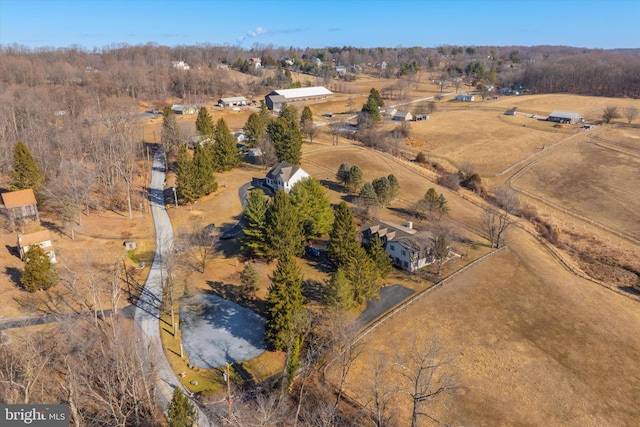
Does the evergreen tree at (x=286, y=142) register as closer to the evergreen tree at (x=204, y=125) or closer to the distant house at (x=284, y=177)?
the distant house at (x=284, y=177)

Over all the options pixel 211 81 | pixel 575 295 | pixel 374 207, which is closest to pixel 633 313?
pixel 575 295

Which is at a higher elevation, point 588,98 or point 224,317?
point 588,98

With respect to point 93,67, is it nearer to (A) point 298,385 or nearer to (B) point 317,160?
(B) point 317,160

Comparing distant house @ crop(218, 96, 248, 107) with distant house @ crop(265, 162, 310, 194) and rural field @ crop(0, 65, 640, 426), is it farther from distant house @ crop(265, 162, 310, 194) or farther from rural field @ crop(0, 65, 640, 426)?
distant house @ crop(265, 162, 310, 194)

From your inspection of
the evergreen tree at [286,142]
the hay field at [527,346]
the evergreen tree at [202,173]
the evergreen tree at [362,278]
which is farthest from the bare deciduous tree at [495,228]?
the evergreen tree at [202,173]

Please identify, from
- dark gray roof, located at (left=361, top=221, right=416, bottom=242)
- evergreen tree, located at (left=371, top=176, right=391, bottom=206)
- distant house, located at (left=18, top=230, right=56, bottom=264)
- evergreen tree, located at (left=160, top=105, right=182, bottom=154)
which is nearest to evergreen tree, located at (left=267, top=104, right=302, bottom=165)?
evergreen tree, located at (left=160, top=105, right=182, bottom=154)

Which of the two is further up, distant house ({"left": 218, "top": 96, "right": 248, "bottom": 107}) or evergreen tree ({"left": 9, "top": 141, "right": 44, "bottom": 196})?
distant house ({"left": 218, "top": 96, "right": 248, "bottom": 107})

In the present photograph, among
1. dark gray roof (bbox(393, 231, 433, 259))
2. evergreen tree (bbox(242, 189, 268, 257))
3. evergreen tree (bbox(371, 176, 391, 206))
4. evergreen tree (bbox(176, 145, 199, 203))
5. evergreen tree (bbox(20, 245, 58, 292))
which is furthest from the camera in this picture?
evergreen tree (bbox(371, 176, 391, 206))
